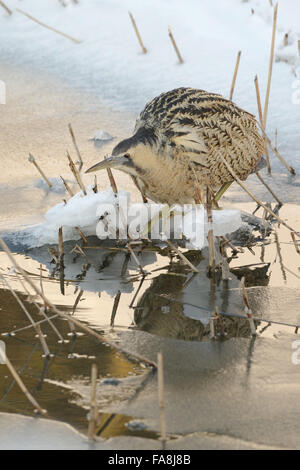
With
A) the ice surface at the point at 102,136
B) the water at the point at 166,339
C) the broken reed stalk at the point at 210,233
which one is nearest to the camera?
the water at the point at 166,339

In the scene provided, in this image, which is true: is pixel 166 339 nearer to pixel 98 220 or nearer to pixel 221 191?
pixel 98 220

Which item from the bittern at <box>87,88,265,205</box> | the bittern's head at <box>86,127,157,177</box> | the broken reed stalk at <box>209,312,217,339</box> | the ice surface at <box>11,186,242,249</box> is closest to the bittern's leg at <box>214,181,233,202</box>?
the bittern at <box>87,88,265,205</box>

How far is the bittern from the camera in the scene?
11.0ft

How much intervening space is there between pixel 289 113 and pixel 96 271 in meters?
2.15

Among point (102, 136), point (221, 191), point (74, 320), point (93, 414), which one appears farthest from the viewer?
point (102, 136)

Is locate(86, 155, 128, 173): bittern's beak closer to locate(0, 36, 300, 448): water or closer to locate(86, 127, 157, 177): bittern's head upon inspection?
locate(86, 127, 157, 177): bittern's head

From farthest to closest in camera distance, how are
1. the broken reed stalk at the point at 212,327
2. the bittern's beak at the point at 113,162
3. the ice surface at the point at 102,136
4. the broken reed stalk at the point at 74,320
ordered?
the ice surface at the point at 102,136, the bittern's beak at the point at 113,162, the broken reed stalk at the point at 212,327, the broken reed stalk at the point at 74,320

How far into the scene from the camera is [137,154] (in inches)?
131

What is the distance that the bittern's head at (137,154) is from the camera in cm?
328

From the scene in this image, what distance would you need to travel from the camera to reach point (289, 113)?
186 inches

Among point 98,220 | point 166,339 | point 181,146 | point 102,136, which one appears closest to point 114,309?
point 166,339

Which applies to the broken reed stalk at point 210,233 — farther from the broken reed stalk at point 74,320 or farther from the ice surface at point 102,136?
the ice surface at point 102,136

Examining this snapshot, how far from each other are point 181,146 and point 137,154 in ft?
0.78

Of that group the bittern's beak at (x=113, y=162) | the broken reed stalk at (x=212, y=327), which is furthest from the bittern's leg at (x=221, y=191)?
the broken reed stalk at (x=212, y=327)
